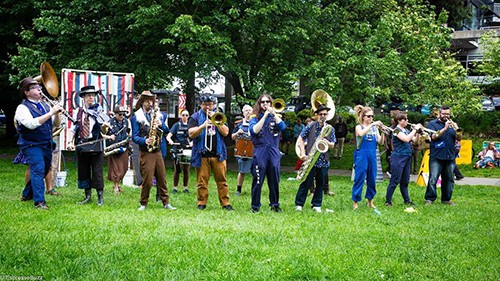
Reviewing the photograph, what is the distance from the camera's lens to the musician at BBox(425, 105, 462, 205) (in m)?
11.6

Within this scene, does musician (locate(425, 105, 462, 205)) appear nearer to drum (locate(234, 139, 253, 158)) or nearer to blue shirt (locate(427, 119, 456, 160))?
blue shirt (locate(427, 119, 456, 160))

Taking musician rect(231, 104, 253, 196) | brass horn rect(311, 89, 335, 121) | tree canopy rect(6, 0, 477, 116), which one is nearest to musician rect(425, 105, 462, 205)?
brass horn rect(311, 89, 335, 121)

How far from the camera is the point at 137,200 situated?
36.8 feet

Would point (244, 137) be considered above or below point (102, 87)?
below

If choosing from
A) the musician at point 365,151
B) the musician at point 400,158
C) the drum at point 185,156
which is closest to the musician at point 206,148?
the musician at point 365,151

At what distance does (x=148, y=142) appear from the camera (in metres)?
9.45

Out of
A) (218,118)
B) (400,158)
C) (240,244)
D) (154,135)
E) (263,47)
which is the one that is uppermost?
(263,47)

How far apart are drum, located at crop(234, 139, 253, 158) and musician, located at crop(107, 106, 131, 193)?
2432 mm

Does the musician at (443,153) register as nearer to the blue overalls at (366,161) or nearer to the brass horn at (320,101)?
the blue overalls at (366,161)

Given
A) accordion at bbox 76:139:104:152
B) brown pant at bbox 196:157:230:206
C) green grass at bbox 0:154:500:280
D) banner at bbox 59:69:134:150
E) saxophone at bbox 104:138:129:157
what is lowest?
green grass at bbox 0:154:500:280

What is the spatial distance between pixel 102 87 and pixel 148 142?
7.30 metres

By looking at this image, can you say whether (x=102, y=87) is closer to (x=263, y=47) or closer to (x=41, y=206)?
(x=263, y=47)

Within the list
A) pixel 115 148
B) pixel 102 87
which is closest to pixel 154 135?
pixel 115 148

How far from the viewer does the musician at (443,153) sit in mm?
11594
